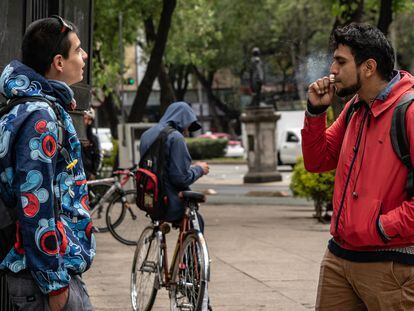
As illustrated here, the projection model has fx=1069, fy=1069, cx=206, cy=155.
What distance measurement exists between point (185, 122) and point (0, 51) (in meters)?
2.46

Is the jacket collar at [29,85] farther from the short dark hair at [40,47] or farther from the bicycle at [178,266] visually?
the bicycle at [178,266]

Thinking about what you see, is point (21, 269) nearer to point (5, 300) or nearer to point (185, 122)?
point (5, 300)

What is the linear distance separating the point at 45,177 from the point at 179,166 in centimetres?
389

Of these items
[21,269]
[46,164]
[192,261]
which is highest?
[46,164]

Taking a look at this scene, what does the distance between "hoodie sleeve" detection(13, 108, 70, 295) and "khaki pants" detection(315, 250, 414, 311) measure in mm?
1128

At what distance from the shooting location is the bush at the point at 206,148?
5000 centimetres

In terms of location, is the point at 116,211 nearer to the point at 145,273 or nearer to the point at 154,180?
the point at 145,273

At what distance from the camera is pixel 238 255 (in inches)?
448

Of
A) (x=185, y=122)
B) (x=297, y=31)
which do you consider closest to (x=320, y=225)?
(x=185, y=122)

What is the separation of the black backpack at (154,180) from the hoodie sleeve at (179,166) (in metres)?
0.06

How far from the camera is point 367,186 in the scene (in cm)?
405

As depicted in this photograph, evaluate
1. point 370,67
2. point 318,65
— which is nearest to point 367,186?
point 370,67

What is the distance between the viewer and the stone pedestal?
94.6 feet

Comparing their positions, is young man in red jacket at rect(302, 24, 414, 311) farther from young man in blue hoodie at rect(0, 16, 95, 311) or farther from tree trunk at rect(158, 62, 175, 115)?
tree trunk at rect(158, 62, 175, 115)
